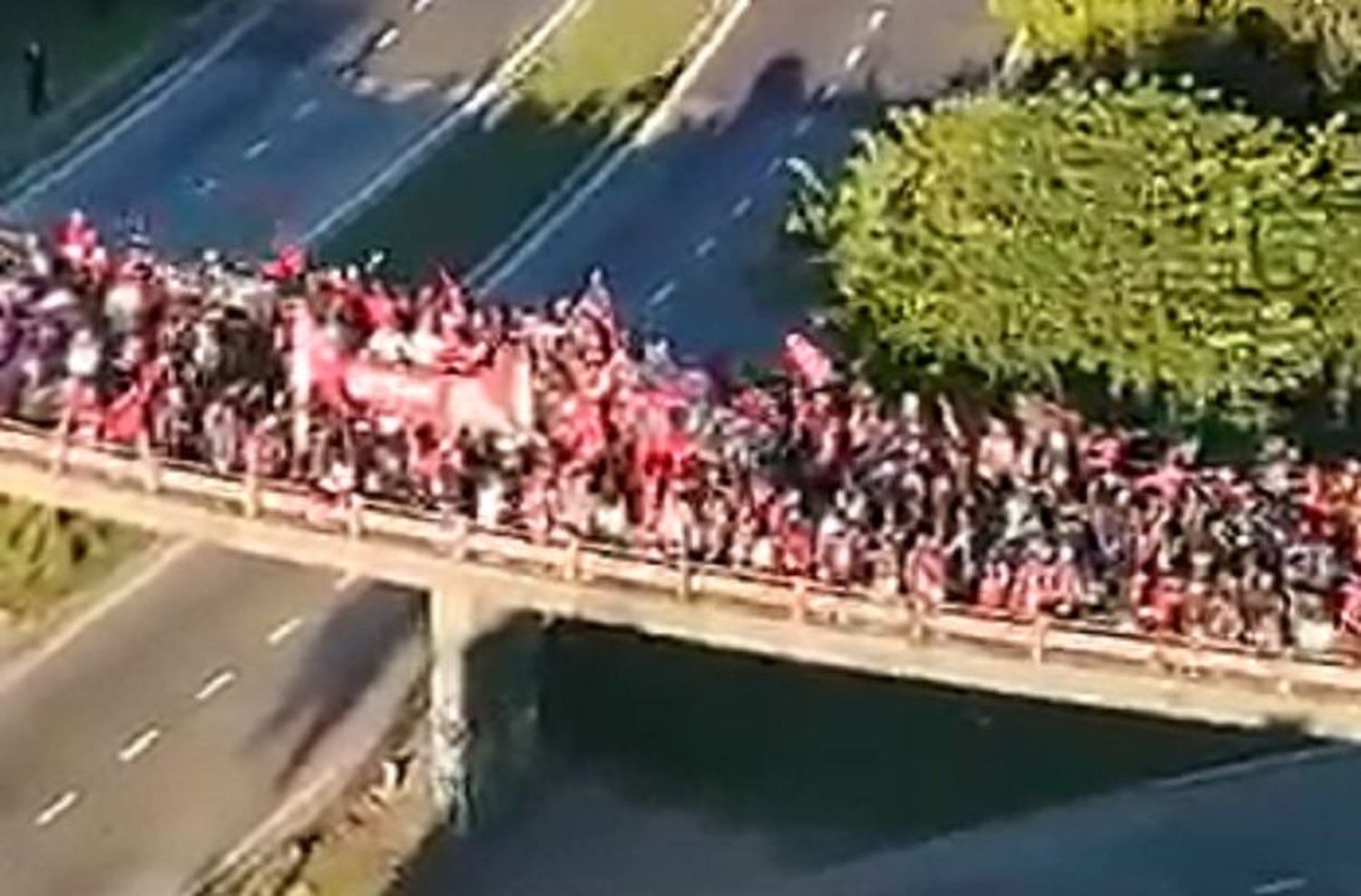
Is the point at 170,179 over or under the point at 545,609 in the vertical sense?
over

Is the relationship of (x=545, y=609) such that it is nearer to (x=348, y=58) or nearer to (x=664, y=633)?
(x=664, y=633)

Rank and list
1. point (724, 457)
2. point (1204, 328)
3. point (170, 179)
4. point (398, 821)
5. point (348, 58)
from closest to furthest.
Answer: point (724, 457) → point (398, 821) → point (1204, 328) → point (170, 179) → point (348, 58)

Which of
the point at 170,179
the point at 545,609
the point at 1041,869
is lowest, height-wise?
the point at 1041,869

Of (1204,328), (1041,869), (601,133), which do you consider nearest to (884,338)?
(1204,328)

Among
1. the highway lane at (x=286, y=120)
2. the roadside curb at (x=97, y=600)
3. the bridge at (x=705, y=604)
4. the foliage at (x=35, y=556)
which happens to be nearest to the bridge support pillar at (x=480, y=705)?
the bridge at (x=705, y=604)

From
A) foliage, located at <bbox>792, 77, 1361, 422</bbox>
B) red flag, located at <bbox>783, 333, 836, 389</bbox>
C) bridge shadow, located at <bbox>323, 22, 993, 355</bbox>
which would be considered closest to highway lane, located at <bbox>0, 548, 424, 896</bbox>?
red flag, located at <bbox>783, 333, 836, 389</bbox>

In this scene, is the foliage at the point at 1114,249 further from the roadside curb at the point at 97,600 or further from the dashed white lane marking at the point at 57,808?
the dashed white lane marking at the point at 57,808
